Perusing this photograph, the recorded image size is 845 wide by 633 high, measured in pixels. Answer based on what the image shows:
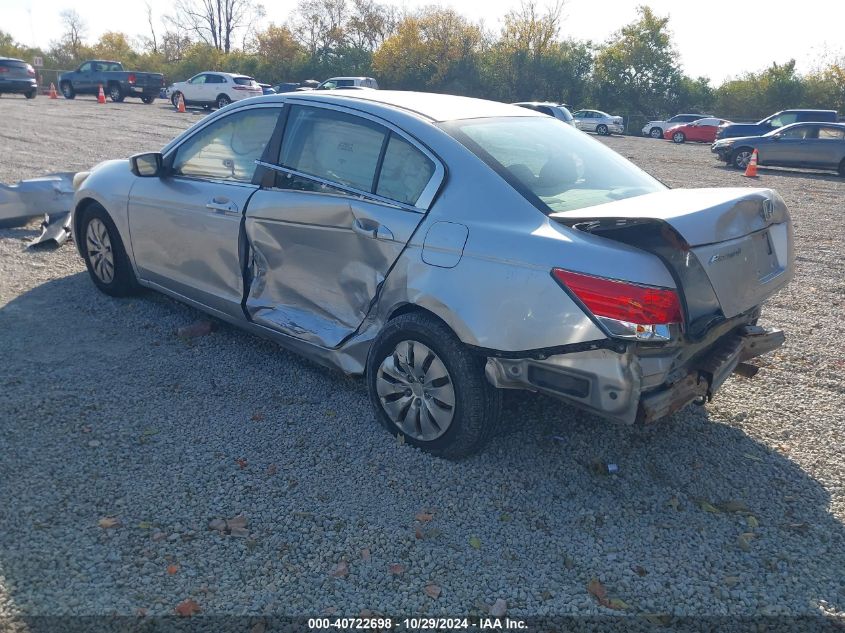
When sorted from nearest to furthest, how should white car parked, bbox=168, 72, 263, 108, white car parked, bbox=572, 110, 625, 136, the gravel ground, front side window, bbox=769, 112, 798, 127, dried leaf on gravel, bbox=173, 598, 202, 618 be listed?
dried leaf on gravel, bbox=173, 598, 202, 618, the gravel ground, front side window, bbox=769, 112, 798, 127, white car parked, bbox=168, 72, 263, 108, white car parked, bbox=572, 110, 625, 136

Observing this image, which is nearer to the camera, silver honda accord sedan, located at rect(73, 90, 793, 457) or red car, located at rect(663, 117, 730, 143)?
silver honda accord sedan, located at rect(73, 90, 793, 457)

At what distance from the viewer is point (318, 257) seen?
4.02 metres

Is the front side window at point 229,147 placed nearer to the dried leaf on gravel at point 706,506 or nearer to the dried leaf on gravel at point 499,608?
the dried leaf on gravel at point 499,608

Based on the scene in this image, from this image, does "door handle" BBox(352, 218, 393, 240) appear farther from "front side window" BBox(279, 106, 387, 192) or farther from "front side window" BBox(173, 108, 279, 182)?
"front side window" BBox(173, 108, 279, 182)

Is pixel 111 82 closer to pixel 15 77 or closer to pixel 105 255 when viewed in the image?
pixel 15 77

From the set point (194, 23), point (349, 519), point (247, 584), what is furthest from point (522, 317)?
point (194, 23)

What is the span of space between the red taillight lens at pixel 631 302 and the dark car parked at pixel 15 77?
35988 millimetres

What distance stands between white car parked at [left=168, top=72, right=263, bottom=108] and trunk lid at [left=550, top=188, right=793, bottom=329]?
101ft

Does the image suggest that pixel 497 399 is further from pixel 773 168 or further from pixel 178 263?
pixel 773 168

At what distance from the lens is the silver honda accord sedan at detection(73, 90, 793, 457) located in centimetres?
299

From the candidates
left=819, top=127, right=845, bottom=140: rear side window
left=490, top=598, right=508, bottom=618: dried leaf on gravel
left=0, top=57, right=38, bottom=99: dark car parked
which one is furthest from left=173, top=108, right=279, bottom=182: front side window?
left=0, top=57, right=38, bottom=99: dark car parked

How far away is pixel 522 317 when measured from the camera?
310 centimetres

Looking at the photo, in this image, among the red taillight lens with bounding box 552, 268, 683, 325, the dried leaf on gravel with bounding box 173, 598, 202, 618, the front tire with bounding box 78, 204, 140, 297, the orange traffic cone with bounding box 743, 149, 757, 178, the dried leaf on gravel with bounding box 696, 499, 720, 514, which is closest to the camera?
the dried leaf on gravel with bounding box 173, 598, 202, 618

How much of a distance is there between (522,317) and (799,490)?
5.61ft
